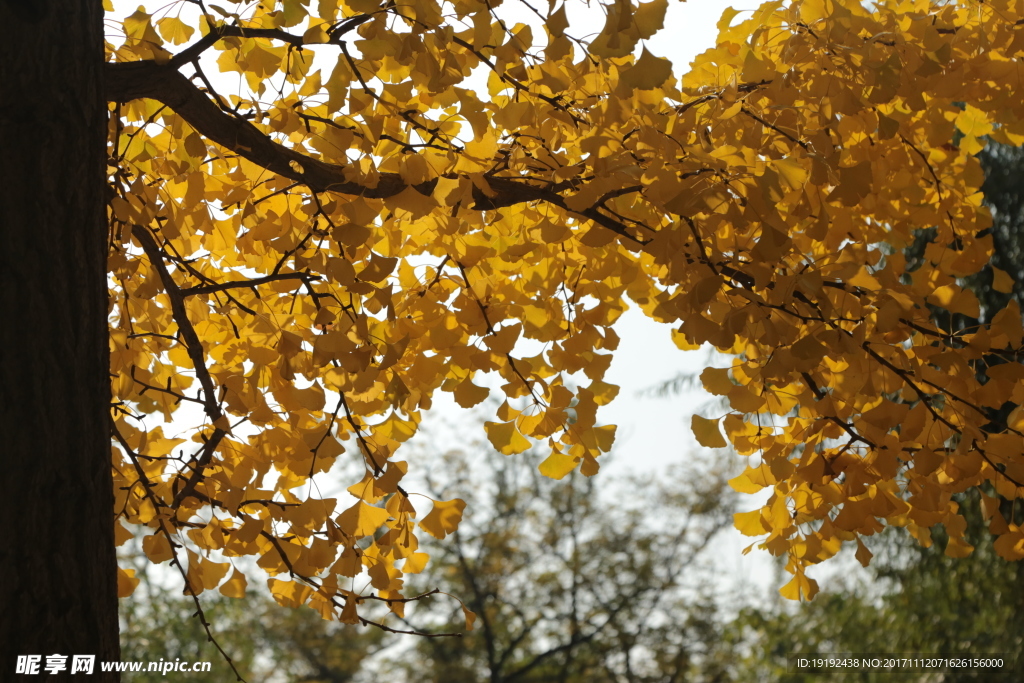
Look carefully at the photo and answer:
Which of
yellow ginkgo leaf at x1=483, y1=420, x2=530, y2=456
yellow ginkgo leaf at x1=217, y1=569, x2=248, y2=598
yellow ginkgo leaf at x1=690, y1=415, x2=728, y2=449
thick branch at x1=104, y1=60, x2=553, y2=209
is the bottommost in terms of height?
yellow ginkgo leaf at x1=217, y1=569, x2=248, y2=598

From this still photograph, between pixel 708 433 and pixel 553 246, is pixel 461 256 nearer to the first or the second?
pixel 553 246

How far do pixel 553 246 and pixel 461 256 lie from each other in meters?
0.27

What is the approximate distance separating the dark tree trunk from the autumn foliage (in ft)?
0.37

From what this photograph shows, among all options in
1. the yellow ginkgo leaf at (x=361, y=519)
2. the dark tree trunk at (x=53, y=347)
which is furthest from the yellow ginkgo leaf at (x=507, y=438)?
the dark tree trunk at (x=53, y=347)

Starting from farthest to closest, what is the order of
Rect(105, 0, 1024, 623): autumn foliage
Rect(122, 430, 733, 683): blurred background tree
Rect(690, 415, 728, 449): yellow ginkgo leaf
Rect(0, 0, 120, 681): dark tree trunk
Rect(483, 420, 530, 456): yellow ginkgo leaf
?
Rect(122, 430, 733, 683): blurred background tree
Rect(483, 420, 530, 456): yellow ginkgo leaf
Rect(690, 415, 728, 449): yellow ginkgo leaf
Rect(105, 0, 1024, 623): autumn foliage
Rect(0, 0, 120, 681): dark tree trunk

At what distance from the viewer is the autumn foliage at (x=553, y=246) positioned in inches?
44.3

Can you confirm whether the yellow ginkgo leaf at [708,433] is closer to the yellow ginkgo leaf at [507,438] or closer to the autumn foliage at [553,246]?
the autumn foliage at [553,246]

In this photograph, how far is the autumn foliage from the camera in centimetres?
112

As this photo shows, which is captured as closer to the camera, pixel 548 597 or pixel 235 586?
pixel 235 586

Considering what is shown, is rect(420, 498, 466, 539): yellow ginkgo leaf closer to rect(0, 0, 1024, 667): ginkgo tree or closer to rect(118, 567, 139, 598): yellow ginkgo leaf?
rect(0, 0, 1024, 667): ginkgo tree

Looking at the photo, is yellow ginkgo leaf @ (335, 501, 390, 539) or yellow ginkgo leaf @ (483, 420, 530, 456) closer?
yellow ginkgo leaf @ (335, 501, 390, 539)

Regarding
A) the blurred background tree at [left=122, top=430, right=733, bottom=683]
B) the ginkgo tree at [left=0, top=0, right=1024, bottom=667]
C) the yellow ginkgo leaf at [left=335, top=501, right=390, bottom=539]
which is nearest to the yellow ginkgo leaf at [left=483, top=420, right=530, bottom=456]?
the ginkgo tree at [left=0, top=0, right=1024, bottom=667]

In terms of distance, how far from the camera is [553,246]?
1601 millimetres

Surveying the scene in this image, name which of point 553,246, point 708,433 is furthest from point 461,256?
point 708,433
